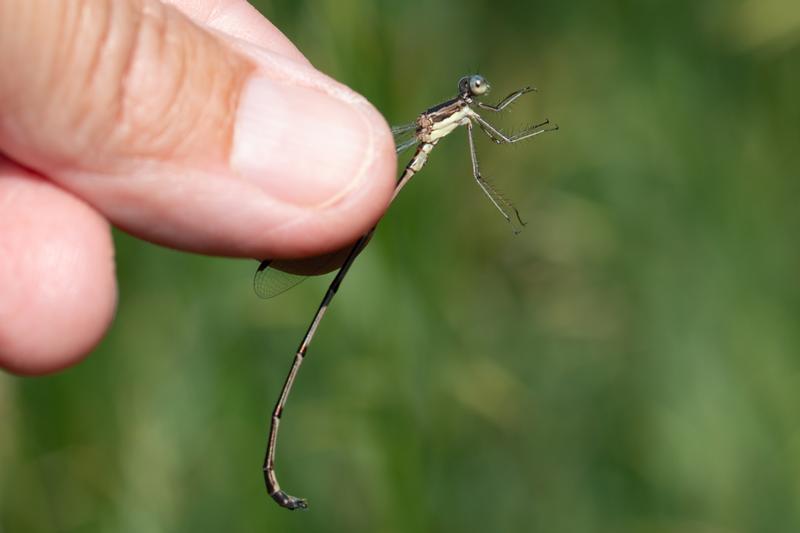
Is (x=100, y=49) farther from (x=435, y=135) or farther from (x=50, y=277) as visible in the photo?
(x=435, y=135)

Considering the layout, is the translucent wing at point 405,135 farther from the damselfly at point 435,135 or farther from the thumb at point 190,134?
the thumb at point 190,134

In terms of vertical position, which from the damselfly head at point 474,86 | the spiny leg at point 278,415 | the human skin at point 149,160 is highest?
the damselfly head at point 474,86

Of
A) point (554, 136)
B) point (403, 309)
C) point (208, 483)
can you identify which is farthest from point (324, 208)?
point (554, 136)

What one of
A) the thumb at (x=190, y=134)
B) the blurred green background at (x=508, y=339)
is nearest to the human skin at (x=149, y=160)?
the thumb at (x=190, y=134)

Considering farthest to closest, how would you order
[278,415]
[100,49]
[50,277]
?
[278,415], [50,277], [100,49]

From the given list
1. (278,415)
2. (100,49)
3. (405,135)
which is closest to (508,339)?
(405,135)

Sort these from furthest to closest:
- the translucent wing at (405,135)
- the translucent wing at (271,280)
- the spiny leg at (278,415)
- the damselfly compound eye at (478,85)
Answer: the translucent wing at (405,135)
the damselfly compound eye at (478,85)
the translucent wing at (271,280)
the spiny leg at (278,415)

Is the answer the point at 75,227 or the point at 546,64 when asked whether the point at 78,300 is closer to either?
the point at 75,227
